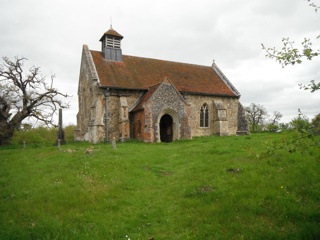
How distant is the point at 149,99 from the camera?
2162 centimetres

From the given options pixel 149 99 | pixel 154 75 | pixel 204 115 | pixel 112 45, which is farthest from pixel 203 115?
pixel 112 45

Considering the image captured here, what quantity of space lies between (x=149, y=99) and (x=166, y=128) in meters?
5.23

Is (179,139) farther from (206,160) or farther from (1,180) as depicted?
(1,180)

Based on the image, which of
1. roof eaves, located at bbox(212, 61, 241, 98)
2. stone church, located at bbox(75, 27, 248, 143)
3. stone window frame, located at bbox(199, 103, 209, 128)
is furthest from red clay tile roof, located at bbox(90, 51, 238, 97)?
stone window frame, located at bbox(199, 103, 209, 128)

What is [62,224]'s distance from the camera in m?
5.88

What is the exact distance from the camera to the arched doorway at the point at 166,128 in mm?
25047

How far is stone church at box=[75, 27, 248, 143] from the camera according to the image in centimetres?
2261

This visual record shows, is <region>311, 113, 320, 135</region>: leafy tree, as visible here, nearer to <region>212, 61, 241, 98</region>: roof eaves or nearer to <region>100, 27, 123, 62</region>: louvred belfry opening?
<region>100, 27, 123, 62</region>: louvred belfry opening

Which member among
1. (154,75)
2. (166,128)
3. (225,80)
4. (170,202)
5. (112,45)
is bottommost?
(170,202)

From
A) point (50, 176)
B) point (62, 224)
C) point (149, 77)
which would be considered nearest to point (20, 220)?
point (62, 224)

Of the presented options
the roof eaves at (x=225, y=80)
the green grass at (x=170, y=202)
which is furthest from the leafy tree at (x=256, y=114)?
the green grass at (x=170, y=202)

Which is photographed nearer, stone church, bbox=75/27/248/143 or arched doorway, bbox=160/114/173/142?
stone church, bbox=75/27/248/143

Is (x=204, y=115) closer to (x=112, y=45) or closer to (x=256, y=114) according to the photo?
(x=112, y=45)

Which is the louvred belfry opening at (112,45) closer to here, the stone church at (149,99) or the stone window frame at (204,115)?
the stone church at (149,99)
